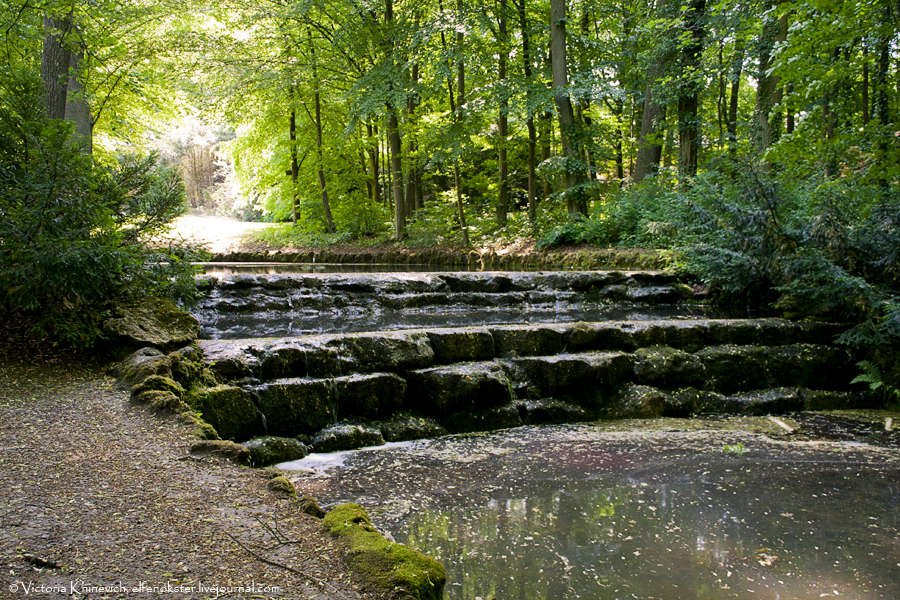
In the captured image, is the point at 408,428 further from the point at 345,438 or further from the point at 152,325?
the point at 152,325

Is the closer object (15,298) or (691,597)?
(691,597)

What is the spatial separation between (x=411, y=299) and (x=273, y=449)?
4198mm

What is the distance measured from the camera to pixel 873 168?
6.99 m

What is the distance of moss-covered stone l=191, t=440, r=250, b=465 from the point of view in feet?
9.98

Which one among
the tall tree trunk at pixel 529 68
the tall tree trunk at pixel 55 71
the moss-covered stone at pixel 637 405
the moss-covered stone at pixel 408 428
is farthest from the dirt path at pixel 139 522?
the tall tree trunk at pixel 529 68

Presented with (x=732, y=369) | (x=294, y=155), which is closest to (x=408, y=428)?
(x=732, y=369)

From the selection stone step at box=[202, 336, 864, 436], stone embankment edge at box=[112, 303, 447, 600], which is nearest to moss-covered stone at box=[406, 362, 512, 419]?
stone step at box=[202, 336, 864, 436]

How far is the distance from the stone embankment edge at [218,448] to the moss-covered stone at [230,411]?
0.10 meters

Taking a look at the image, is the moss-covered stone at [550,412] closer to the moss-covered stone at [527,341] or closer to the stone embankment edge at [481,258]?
the moss-covered stone at [527,341]

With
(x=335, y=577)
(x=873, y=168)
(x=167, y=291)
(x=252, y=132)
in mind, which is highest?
(x=252, y=132)

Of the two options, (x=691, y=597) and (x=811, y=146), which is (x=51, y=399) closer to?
(x=691, y=597)

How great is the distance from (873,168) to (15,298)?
355 inches

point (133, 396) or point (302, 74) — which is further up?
point (302, 74)

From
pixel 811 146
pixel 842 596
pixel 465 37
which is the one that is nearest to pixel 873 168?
pixel 811 146
